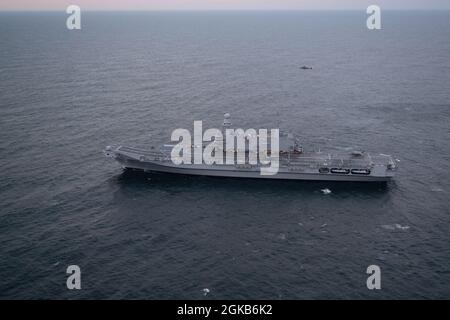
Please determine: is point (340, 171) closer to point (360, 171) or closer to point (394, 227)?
point (360, 171)

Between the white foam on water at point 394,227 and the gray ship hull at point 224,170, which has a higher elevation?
the gray ship hull at point 224,170

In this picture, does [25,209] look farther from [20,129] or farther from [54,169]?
[20,129]

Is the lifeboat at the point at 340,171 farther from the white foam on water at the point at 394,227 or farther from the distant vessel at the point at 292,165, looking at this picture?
the white foam on water at the point at 394,227

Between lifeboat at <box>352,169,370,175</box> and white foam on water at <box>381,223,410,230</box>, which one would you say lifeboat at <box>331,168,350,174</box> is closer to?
lifeboat at <box>352,169,370,175</box>

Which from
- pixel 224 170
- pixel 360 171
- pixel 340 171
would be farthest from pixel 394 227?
pixel 224 170

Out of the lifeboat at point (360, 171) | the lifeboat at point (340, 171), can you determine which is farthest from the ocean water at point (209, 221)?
the lifeboat at point (360, 171)

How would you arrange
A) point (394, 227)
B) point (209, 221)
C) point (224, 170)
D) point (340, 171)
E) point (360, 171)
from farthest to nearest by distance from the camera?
point (224, 170), point (340, 171), point (360, 171), point (209, 221), point (394, 227)

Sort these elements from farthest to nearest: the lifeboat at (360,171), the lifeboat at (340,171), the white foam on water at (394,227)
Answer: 1. the lifeboat at (340,171)
2. the lifeboat at (360,171)
3. the white foam on water at (394,227)

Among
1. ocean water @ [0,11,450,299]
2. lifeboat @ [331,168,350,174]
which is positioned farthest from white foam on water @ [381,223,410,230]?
lifeboat @ [331,168,350,174]
